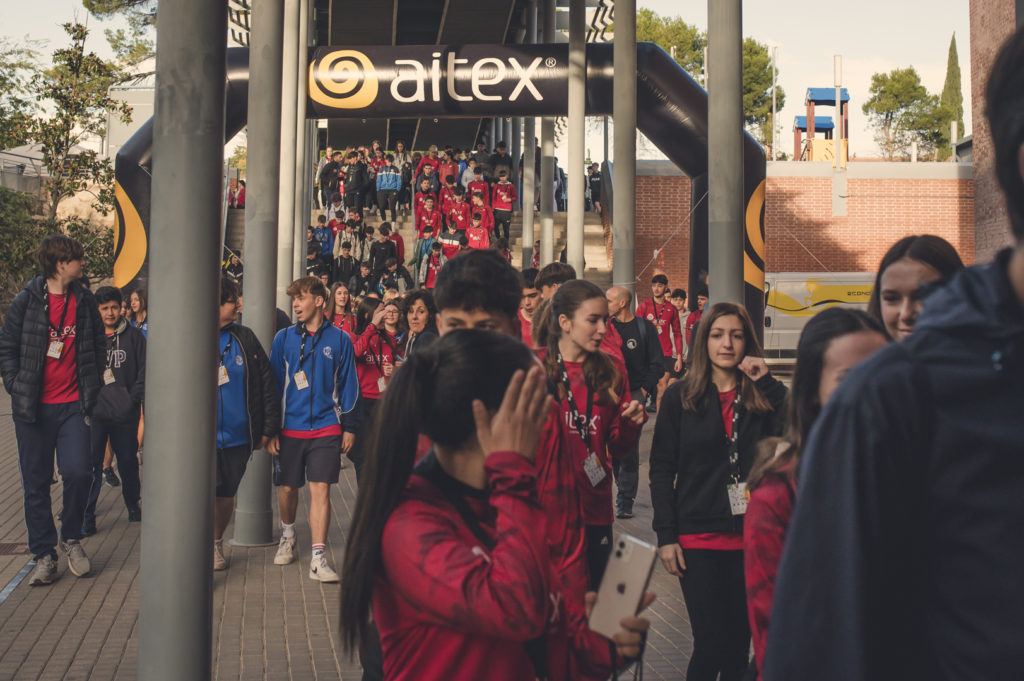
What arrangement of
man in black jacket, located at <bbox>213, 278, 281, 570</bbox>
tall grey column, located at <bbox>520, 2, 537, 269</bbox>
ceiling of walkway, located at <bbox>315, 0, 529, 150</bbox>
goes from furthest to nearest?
ceiling of walkway, located at <bbox>315, 0, 529, 150</bbox>, tall grey column, located at <bbox>520, 2, 537, 269</bbox>, man in black jacket, located at <bbox>213, 278, 281, 570</bbox>

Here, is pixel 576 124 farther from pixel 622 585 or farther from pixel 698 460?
pixel 622 585

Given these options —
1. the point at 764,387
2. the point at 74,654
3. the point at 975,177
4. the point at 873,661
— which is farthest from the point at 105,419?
the point at 975,177

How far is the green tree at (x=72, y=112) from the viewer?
85.6 feet

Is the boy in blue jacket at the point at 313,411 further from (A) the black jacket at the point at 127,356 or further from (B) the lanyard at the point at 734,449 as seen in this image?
(B) the lanyard at the point at 734,449

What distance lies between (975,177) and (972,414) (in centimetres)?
3788

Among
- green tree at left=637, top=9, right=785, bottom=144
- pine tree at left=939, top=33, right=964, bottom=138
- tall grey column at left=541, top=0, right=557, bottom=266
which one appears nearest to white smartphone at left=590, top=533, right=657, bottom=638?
tall grey column at left=541, top=0, right=557, bottom=266

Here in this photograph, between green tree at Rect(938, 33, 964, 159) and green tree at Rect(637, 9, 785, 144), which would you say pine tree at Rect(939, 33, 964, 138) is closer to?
green tree at Rect(938, 33, 964, 159)

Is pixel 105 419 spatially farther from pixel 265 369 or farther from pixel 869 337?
pixel 869 337

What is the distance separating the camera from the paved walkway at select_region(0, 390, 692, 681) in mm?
5863

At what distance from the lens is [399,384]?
2264 millimetres

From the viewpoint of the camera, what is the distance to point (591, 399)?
5.00 m

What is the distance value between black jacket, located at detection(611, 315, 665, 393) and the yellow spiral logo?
9.91m

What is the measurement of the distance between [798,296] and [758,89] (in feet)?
142

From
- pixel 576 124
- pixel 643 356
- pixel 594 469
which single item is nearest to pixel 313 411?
pixel 643 356
